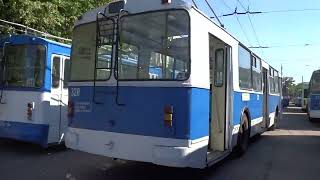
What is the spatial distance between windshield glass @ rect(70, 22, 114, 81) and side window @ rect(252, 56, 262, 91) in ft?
19.2

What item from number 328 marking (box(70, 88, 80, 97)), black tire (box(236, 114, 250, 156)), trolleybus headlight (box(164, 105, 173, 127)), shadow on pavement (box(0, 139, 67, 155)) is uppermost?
number 328 marking (box(70, 88, 80, 97))

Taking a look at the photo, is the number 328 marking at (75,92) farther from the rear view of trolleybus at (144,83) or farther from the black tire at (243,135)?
the black tire at (243,135)

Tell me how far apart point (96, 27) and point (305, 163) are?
20.3 ft

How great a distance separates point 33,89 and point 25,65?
66 centimetres

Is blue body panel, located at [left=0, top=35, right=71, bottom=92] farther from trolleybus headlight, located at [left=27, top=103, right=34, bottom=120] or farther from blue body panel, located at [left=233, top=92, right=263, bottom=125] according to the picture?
blue body panel, located at [left=233, top=92, right=263, bottom=125]

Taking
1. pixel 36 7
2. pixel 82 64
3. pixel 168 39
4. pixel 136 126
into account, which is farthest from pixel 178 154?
pixel 36 7

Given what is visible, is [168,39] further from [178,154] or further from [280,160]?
[280,160]

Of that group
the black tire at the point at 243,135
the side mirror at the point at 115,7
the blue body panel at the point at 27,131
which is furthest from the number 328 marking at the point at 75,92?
the black tire at the point at 243,135

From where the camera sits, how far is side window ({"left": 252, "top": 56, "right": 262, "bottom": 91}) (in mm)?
13383

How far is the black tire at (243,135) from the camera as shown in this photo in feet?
38.0

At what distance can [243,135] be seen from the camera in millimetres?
12016

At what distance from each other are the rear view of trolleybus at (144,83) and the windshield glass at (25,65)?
253 centimetres

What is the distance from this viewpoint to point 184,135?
744 cm

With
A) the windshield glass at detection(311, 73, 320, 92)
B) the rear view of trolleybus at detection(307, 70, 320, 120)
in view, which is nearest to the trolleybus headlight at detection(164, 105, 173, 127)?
the rear view of trolleybus at detection(307, 70, 320, 120)
